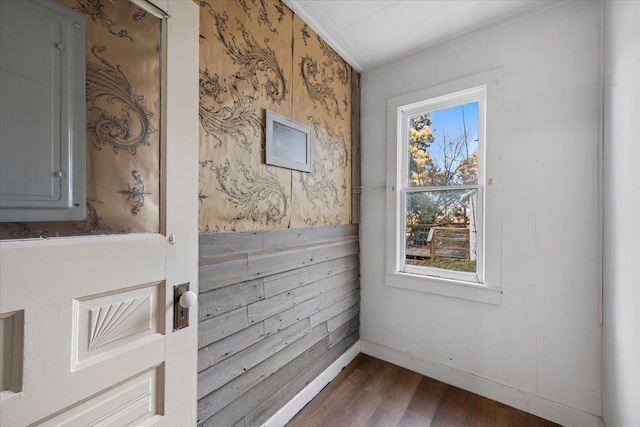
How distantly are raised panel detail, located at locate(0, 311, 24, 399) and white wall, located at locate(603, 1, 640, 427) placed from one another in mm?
2024

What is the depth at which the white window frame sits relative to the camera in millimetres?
1805

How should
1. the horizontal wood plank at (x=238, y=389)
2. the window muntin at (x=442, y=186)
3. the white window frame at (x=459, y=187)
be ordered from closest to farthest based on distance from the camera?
the horizontal wood plank at (x=238, y=389), the white window frame at (x=459, y=187), the window muntin at (x=442, y=186)

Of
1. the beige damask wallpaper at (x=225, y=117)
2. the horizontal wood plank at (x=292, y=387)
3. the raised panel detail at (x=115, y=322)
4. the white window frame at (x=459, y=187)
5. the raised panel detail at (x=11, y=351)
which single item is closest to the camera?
the raised panel detail at (x=11, y=351)

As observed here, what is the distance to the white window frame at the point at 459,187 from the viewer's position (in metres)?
1.80

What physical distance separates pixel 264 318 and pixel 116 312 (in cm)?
83

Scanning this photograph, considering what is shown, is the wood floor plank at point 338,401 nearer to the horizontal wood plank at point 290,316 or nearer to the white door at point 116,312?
the horizontal wood plank at point 290,316

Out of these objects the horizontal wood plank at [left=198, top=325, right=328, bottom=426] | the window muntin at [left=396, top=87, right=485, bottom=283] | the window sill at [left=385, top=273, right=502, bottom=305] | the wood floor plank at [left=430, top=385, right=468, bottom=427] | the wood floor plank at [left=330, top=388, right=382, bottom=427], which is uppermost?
the window muntin at [left=396, top=87, right=485, bottom=283]

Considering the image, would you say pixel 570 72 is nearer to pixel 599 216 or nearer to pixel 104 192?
pixel 599 216

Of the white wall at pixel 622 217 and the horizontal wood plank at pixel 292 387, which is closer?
the white wall at pixel 622 217

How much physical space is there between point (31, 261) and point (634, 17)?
2.31 meters

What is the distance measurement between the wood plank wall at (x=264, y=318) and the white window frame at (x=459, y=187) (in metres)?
0.54

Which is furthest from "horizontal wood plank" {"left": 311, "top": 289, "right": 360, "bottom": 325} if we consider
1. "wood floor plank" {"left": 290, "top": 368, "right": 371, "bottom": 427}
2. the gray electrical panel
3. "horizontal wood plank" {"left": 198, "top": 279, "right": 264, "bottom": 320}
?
the gray electrical panel

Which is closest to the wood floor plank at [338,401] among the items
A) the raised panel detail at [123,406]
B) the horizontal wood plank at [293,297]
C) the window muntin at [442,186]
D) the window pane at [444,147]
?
the horizontal wood plank at [293,297]

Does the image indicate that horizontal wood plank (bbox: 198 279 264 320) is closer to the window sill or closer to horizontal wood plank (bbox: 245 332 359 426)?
horizontal wood plank (bbox: 245 332 359 426)
